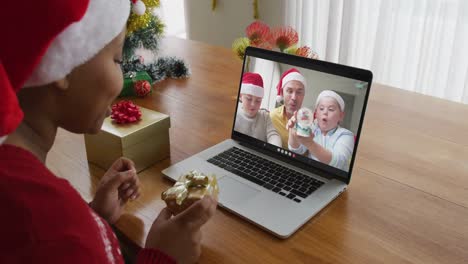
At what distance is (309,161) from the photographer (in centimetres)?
96

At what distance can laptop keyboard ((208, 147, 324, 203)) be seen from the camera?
0.91m

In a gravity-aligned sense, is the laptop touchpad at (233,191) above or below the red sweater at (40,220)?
below

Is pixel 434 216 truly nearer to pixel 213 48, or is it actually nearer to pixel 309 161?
pixel 309 161

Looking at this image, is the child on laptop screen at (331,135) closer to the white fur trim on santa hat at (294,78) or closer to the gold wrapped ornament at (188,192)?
the white fur trim on santa hat at (294,78)

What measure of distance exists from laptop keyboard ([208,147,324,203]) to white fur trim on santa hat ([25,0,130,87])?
1.51 feet

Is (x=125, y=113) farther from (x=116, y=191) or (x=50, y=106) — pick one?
(x=50, y=106)

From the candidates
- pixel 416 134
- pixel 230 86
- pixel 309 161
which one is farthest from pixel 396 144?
pixel 230 86

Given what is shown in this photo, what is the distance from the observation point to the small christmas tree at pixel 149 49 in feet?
4.39

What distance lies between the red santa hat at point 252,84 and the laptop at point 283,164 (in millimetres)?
11

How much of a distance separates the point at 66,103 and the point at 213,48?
130 centimetres

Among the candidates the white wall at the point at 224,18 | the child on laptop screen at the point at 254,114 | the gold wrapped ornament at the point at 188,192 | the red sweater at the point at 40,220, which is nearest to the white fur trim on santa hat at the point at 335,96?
the child on laptop screen at the point at 254,114

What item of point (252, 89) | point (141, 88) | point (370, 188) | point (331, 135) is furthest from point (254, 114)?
point (141, 88)

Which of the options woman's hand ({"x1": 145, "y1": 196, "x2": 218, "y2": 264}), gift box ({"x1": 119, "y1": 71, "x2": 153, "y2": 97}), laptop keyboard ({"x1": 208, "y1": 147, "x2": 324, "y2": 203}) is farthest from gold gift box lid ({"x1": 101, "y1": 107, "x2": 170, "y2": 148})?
gift box ({"x1": 119, "y1": 71, "x2": 153, "y2": 97})

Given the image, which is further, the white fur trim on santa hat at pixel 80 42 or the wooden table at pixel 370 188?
the wooden table at pixel 370 188
